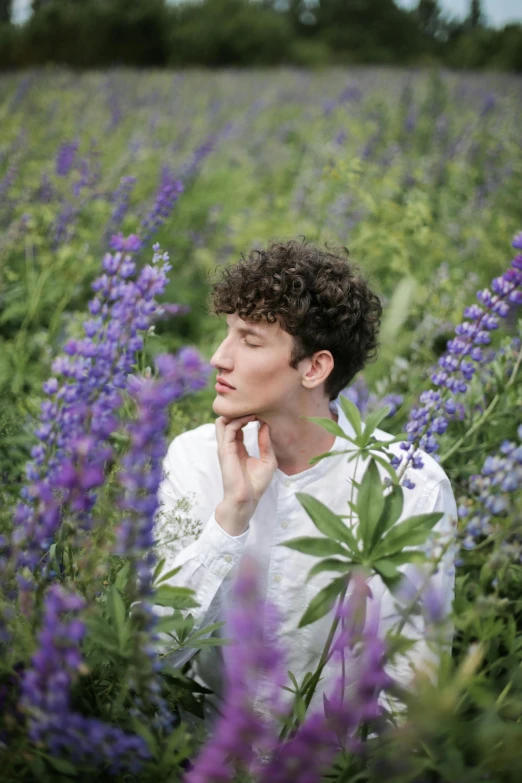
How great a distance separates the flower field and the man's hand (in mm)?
155

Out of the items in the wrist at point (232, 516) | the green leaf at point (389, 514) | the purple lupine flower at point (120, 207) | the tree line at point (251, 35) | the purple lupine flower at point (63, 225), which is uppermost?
the tree line at point (251, 35)

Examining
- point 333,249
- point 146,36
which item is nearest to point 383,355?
point 333,249

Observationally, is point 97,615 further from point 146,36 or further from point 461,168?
point 146,36

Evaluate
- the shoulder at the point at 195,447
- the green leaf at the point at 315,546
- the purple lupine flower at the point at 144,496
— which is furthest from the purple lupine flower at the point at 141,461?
the shoulder at the point at 195,447

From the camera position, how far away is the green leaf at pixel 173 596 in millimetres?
1185

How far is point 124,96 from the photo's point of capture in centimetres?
852

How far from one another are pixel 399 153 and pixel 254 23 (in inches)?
520

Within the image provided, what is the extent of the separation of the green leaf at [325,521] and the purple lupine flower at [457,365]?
0.41 m

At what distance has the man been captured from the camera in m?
1.80

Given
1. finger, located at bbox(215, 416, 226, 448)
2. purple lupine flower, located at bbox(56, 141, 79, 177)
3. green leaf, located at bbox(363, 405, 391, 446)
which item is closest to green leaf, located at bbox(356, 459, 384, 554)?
green leaf, located at bbox(363, 405, 391, 446)

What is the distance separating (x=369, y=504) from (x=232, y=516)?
17.4 inches

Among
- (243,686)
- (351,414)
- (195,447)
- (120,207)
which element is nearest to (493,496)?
(351,414)

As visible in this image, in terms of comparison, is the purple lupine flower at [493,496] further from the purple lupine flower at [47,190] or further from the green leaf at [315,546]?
the purple lupine flower at [47,190]

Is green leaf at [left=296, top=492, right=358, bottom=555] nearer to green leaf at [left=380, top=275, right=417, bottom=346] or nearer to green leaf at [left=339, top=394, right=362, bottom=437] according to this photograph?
green leaf at [left=339, top=394, right=362, bottom=437]
